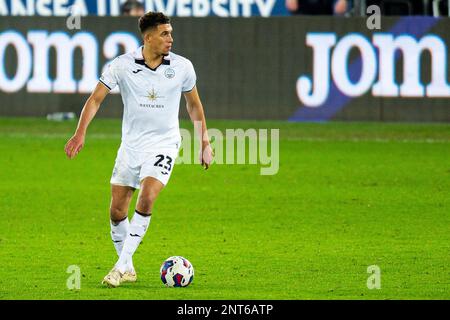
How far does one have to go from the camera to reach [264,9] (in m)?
28.8

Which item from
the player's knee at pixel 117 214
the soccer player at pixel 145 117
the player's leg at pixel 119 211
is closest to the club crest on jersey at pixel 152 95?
the soccer player at pixel 145 117

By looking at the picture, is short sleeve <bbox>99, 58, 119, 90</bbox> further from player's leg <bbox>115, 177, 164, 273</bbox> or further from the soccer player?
player's leg <bbox>115, 177, 164, 273</bbox>

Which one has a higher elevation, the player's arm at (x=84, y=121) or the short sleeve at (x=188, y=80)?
the short sleeve at (x=188, y=80)

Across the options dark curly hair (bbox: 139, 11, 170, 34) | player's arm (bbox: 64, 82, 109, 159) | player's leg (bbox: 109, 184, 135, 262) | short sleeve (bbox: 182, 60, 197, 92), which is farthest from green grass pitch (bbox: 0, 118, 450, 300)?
dark curly hair (bbox: 139, 11, 170, 34)

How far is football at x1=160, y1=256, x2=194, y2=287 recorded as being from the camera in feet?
32.4

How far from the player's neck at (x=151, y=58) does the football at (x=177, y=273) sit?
1.56m

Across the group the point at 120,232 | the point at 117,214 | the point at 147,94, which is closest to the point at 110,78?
the point at 147,94

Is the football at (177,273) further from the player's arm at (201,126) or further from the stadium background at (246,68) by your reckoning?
the stadium background at (246,68)

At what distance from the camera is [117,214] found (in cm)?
1042

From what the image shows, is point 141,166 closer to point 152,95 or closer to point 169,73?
point 152,95

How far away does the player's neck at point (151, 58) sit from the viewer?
10.2 meters

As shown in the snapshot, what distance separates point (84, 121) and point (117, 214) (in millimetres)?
839

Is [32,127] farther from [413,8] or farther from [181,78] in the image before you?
[181,78]
